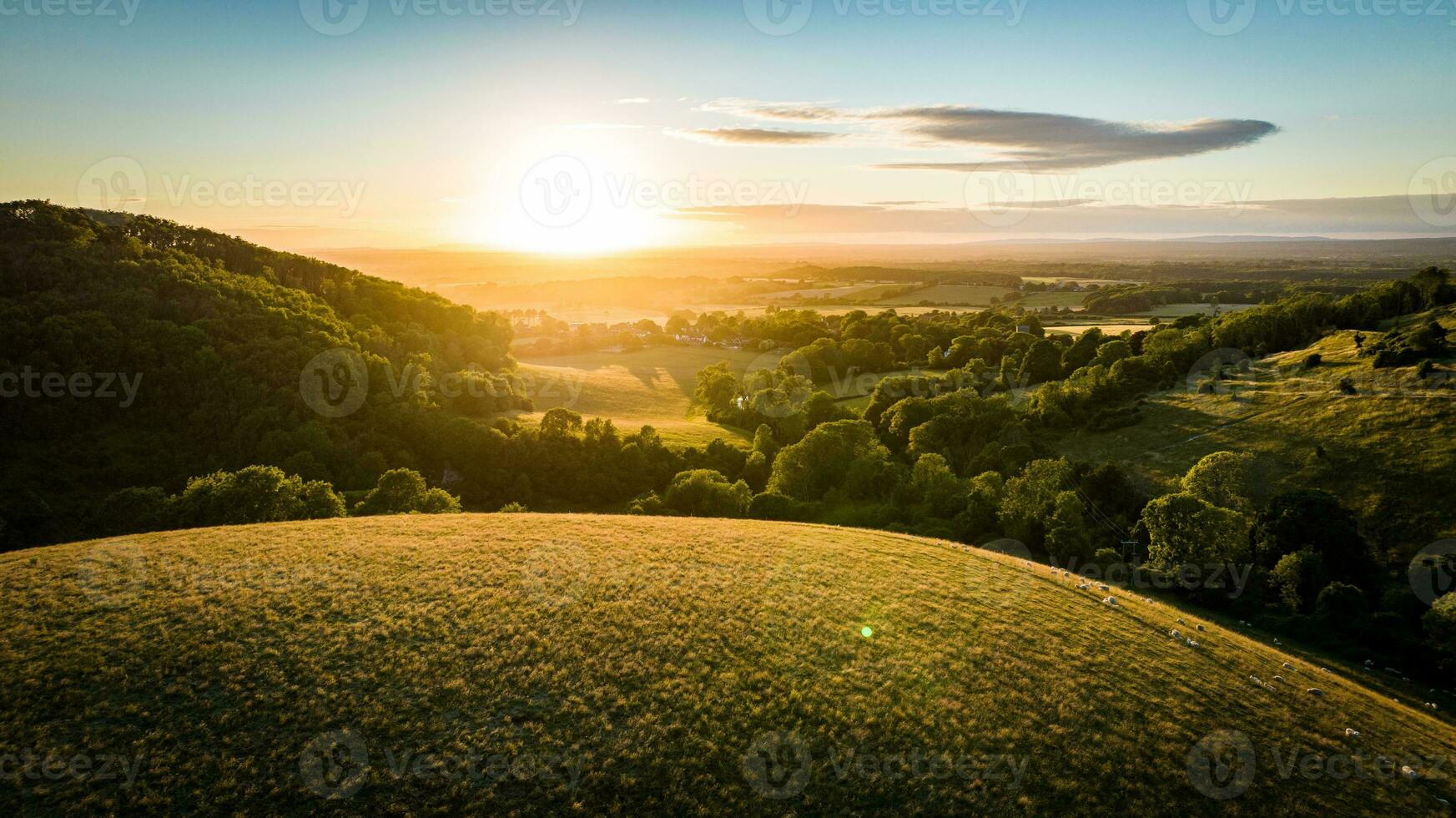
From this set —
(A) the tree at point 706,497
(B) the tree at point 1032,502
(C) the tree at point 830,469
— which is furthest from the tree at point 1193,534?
(A) the tree at point 706,497

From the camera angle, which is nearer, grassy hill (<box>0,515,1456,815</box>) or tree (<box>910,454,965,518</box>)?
grassy hill (<box>0,515,1456,815</box>)

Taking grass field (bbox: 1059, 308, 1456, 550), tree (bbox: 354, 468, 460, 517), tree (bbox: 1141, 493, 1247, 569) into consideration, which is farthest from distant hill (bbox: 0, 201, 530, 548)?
grass field (bbox: 1059, 308, 1456, 550)

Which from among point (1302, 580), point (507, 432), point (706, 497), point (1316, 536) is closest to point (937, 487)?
point (706, 497)

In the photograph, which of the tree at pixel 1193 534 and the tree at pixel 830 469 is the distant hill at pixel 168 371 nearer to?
the tree at pixel 830 469

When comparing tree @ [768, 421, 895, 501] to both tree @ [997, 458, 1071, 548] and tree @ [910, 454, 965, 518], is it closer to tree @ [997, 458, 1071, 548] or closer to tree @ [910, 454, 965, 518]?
tree @ [910, 454, 965, 518]

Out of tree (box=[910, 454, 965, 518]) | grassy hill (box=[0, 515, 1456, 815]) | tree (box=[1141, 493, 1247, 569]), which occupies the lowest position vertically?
tree (box=[910, 454, 965, 518])

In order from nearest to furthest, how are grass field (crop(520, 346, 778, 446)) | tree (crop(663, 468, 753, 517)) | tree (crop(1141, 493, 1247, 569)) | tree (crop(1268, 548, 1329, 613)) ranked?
tree (crop(1268, 548, 1329, 613)) < tree (crop(1141, 493, 1247, 569)) < tree (crop(663, 468, 753, 517)) < grass field (crop(520, 346, 778, 446))

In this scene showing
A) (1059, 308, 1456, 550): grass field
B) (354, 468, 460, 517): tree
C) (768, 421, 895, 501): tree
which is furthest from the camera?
(768, 421, 895, 501): tree

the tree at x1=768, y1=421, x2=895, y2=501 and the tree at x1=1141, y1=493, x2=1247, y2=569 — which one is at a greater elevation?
the tree at x1=1141, y1=493, x2=1247, y2=569
